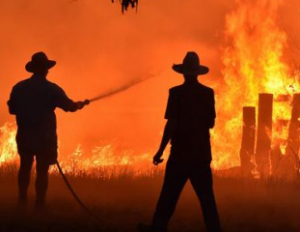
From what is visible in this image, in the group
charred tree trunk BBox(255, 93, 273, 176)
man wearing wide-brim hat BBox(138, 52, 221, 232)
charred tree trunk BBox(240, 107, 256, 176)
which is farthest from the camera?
charred tree trunk BBox(240, 107, 256, 176)

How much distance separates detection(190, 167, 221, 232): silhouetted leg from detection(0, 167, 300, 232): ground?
1087mm

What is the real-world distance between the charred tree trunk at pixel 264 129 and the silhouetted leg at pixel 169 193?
10754 millimetres

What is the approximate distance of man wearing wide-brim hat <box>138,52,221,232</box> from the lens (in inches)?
351

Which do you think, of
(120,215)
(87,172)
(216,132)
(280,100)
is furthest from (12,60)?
(120,215)

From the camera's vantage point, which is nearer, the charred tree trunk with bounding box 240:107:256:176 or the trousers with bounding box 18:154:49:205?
the trousers with bounding box 18:154:49:205

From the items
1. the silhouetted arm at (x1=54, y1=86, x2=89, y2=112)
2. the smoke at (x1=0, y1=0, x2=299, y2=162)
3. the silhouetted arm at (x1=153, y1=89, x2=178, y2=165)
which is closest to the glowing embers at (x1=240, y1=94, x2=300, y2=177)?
the silhouetted arm at (x1=54, y1=86, x2=89, y2=112)

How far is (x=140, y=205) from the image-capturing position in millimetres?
11609

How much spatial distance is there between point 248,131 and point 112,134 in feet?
150

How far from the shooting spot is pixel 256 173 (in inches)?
723

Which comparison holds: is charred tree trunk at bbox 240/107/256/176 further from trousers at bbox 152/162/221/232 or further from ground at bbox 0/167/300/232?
trousers at bbox 152/162/221/232

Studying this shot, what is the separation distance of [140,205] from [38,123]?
87.1 inches

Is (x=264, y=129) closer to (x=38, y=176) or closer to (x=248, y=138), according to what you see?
(x=248, y=138)

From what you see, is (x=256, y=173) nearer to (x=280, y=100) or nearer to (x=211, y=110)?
(x=280, y=100)

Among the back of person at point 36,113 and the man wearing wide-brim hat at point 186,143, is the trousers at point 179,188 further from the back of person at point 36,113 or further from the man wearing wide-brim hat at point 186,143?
the back of person at point 36,113
